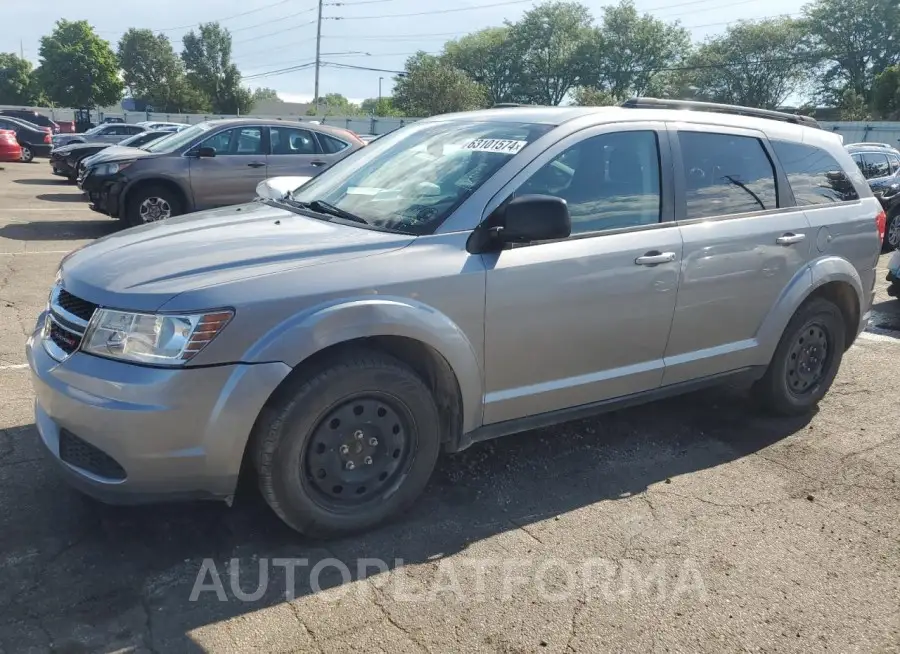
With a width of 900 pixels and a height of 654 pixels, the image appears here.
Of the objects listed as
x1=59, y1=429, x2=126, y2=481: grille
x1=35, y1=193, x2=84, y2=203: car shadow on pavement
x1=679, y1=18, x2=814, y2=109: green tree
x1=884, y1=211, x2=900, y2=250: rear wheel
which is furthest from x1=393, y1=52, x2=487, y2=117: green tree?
x1=59, y1=429, x2=126, y2=481: grille

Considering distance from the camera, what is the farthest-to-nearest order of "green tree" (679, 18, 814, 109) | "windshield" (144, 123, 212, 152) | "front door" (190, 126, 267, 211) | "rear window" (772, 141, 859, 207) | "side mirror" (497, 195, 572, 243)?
"green tree" (679, 18, 814, 109) → "windshield" (144, 123, 212, 152) → "front door" (190, 126, 267, 211) → "rear window" (772, 141, 859, 207) → "side mirror" (497, 195, 572, 243)

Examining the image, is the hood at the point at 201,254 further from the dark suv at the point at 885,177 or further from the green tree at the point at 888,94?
the green tree at the point at 888,94

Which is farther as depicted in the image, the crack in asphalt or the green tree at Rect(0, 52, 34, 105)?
the green tree at Rect(0, 52, 34, 105)

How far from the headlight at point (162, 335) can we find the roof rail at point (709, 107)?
2675mm

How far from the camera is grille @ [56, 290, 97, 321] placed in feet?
9.62

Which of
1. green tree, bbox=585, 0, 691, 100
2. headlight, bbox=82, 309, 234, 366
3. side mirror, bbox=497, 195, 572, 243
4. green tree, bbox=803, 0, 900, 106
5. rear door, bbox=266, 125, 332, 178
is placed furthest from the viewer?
green tree, bbox=585, 0, 691, 100

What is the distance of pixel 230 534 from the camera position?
10.6 ft

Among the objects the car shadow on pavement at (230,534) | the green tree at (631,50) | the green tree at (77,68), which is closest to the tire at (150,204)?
the car shadow on pavement at (230,534)

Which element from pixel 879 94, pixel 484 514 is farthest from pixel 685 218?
pixel 879 94

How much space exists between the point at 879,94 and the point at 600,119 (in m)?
54.2

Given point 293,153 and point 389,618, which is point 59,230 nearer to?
point 293,153

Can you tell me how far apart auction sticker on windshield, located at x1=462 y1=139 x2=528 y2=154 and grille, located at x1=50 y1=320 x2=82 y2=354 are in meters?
1.98

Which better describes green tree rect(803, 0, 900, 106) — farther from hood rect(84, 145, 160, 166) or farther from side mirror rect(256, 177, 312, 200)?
side mirror rect(256, 177, 312, 200)

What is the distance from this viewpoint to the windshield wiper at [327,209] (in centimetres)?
361
